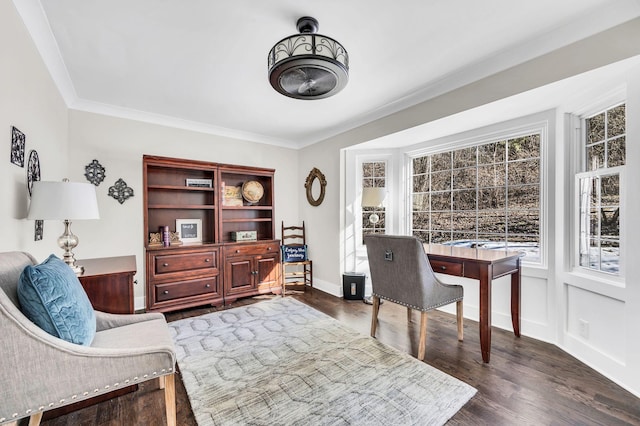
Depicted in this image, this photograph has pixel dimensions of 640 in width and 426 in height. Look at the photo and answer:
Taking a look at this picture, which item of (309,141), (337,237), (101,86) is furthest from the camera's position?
(309,141)

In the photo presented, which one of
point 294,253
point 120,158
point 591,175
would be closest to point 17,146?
point 120,158

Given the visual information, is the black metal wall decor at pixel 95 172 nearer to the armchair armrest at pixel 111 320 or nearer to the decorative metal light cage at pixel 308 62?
the armchair armrest at pixel 111 320

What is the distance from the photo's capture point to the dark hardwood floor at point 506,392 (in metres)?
1.62

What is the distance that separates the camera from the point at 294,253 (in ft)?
13.8

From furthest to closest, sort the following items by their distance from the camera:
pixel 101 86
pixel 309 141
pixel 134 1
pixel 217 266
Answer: pixel 309 141 < pixel 217 266 < pixel 101 86 < pixel 134 1

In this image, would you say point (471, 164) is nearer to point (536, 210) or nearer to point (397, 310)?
point (536, 210)

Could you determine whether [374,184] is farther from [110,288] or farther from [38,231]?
[38,231]

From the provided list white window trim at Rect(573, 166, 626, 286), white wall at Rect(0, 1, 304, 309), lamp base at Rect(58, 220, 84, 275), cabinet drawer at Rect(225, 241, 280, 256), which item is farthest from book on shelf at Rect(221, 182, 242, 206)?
white window trim at Rect(573, 166, 626, 286)

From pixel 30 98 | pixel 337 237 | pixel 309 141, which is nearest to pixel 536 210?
pixel 337 237

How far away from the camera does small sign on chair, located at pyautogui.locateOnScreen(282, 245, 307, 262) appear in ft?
13.6

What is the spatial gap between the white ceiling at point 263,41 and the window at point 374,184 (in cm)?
111

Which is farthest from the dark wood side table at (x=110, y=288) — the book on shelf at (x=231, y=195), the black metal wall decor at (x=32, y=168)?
the book on shelf at (x=231, y=195)

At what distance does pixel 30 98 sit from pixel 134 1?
1.02 metres

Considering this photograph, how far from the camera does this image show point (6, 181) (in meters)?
1.55
